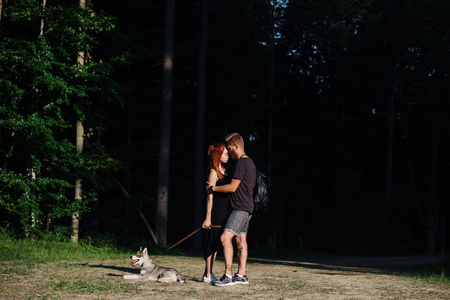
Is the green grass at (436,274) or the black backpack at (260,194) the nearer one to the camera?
the black backpack at (260,194)

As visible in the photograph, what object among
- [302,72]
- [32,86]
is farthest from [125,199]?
[302,72]

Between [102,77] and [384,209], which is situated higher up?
[102,77]

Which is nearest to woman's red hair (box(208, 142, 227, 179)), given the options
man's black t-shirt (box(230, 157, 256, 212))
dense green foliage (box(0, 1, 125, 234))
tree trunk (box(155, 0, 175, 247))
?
man's black t-shirt (box(230, 157, 256, 212))

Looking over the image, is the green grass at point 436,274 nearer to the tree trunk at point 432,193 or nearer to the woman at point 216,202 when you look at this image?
the woman at point 216,202

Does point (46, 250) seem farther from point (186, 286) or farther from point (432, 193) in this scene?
point (432, 193)

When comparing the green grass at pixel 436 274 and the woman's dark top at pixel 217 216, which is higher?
the woman's dark top at pixel 217 216

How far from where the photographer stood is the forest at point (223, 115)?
49.2 ft

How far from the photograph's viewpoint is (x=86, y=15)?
49.7ft

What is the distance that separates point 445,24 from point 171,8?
16.3 m

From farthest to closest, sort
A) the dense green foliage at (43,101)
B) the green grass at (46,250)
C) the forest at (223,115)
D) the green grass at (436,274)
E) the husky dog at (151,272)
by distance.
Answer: the forest at (223,115) → the dense green foliage at (43,101) → the green grass at (46,250) → the green grass at (436,274) → the husky dog at (151,272)

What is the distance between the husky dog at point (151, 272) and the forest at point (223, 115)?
23.4 feet

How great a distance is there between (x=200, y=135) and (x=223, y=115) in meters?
3.04

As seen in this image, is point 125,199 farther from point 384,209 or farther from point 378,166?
point 378,166

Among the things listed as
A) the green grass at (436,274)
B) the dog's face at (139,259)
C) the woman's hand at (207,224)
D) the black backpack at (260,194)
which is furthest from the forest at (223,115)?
the green grass at (436,274)
